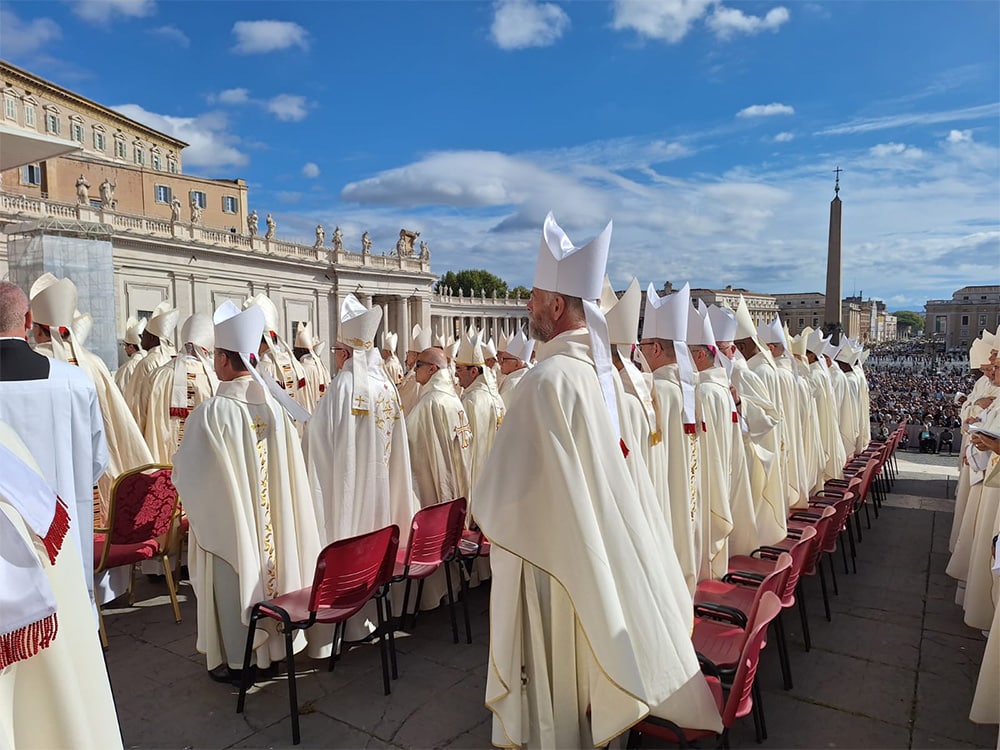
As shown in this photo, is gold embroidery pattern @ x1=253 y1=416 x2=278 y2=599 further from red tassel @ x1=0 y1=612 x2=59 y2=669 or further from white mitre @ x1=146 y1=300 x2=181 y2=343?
white mitre @ x1=146 y1=300 x2=181 y2=343

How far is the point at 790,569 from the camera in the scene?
358 cm

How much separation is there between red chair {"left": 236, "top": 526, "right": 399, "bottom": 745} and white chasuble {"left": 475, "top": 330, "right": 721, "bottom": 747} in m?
1.18

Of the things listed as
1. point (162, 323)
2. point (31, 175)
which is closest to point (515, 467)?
point (162, 323)

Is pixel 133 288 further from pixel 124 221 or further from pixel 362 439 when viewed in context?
pixel 362 439

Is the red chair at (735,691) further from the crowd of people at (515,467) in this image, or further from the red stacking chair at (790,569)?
the red stacking chair at (790,569)

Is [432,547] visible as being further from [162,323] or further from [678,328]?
[162,323]

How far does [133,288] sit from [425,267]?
26882mm

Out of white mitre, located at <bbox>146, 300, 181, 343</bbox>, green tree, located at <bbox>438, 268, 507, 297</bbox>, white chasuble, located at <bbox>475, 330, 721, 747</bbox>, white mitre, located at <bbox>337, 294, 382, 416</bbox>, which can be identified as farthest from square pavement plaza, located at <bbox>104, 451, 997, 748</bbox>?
green tree, located at <bbox>438, 268, 507, 297</bbox>

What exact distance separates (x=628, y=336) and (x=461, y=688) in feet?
8.07

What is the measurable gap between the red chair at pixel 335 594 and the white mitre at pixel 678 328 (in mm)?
2175

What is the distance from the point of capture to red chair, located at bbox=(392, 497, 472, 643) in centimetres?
448

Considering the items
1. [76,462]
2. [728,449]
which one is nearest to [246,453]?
[76,462]

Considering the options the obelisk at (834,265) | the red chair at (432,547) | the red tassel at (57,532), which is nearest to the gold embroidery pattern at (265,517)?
the red chair at (432,547)

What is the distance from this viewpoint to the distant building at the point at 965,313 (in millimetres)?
108188
